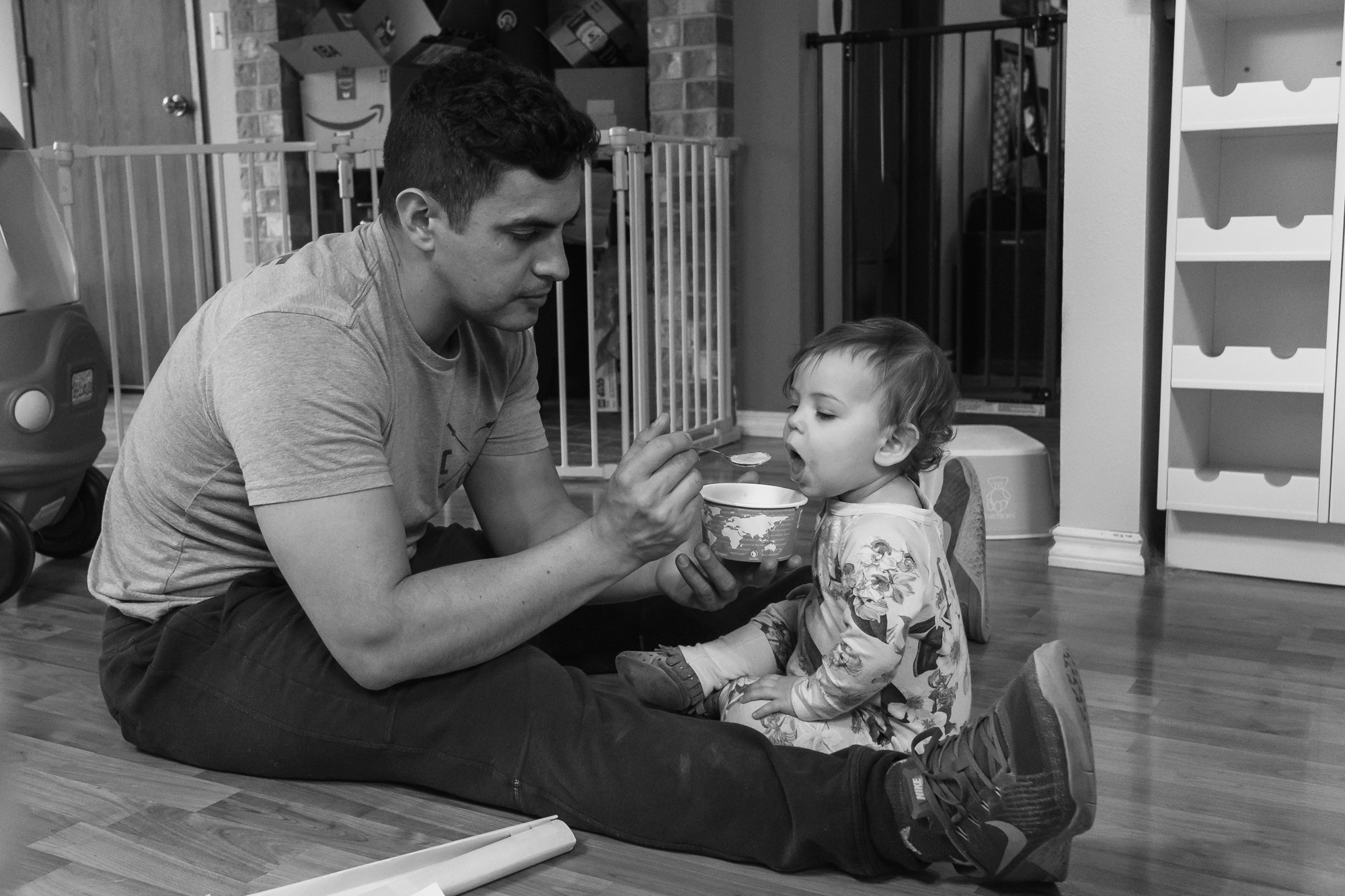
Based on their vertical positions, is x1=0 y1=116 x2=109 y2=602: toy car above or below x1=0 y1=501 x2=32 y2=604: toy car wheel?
above

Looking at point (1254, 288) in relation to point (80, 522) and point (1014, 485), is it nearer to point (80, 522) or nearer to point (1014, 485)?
point (1014, 485)

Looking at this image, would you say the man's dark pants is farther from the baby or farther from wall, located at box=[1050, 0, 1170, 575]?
wall, located at box=[1050, 0, 1170, 575]

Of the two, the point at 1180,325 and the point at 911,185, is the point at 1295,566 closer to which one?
the point at 1180,325

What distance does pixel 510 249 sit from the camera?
1.49m

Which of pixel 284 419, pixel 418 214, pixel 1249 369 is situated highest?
pixel 418 214

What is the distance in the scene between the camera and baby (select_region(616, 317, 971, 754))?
152cm

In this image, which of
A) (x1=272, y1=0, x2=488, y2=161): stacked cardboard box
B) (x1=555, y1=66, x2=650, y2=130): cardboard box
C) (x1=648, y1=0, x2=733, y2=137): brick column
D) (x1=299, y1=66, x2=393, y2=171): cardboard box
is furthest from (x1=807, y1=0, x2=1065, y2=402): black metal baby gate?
(x1=299, y1=66, x2=393, y2=171): cardboard box

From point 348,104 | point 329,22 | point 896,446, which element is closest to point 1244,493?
point 896,446

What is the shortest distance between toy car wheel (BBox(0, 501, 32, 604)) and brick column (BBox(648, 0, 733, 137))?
230 centimetres

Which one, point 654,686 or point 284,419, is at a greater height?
point 284,419

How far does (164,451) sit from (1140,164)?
6.14ft

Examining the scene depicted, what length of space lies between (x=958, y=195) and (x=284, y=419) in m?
3.81

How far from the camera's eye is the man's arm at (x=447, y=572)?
1368mm

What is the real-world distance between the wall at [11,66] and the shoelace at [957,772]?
5.39 meters
